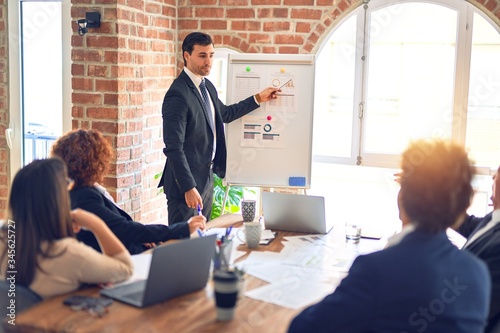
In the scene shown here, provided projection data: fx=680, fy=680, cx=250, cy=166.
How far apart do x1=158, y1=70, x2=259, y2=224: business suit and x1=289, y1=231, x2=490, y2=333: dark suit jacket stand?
78.1 inches

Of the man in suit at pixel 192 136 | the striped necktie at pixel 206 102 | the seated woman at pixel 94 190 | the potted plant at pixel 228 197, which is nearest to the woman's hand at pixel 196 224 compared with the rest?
the seated woman at pixel 94 190

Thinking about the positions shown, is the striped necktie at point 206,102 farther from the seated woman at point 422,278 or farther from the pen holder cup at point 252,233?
the seated woman at point 422,278

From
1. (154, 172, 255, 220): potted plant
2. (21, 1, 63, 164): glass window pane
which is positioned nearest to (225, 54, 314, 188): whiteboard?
(154, 172, 255, 220): potted plant

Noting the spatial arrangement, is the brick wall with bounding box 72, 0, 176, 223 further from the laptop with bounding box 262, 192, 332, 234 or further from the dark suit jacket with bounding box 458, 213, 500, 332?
the dark suit jacket with bounding box 458, 213, 500, 332

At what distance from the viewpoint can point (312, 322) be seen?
1.76m

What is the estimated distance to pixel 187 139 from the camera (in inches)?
149

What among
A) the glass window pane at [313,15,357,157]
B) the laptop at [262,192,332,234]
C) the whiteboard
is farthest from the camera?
the glass window pane at [313,15,357,157]

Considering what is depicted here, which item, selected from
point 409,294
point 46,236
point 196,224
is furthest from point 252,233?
point 409,294

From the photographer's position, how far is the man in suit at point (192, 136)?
3627mm

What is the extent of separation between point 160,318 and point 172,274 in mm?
160

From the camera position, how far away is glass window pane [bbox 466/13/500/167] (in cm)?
439

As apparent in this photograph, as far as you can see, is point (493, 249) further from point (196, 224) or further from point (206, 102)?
point (206, 102)

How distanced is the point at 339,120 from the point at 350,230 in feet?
7.27

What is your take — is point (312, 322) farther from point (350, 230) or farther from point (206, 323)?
point (350, 230)
